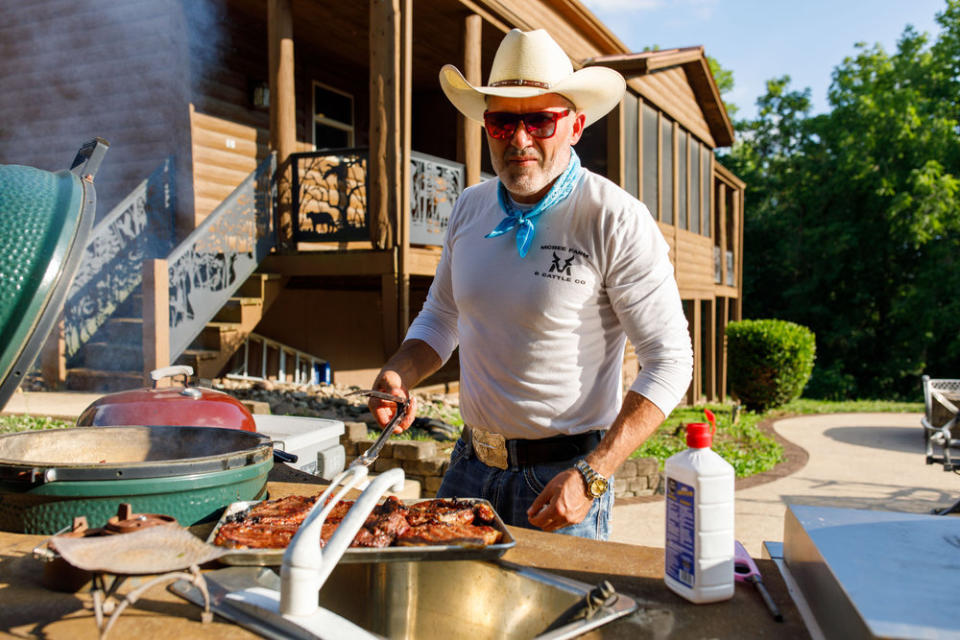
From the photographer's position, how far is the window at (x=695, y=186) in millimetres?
17766

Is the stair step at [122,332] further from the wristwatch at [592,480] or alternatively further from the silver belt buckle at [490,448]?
the wristwatch at [592,480]

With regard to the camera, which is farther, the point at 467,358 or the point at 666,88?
the point at 666,88

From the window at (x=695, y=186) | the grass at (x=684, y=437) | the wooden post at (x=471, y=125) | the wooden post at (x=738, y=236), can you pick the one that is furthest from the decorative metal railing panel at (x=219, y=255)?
the wooden post at (x=738, y=236)

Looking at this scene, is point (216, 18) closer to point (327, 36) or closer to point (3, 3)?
point (327, 36)

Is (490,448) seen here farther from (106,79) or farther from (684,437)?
(106,79)

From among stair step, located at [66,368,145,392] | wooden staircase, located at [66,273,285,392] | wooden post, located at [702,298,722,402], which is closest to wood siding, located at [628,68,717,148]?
wooden post, located at [702,298,722,402]

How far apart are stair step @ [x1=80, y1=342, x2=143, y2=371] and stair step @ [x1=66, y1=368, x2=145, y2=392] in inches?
4.8

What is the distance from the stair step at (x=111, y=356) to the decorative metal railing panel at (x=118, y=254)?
15cm

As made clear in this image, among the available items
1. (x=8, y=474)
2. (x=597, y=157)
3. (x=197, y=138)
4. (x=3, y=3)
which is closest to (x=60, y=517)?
(x=8, y=474)

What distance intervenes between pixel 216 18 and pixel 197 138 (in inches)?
61.2

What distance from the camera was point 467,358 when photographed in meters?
2.58

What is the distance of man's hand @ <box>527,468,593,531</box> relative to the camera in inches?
77.9

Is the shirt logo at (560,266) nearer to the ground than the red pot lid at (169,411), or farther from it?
farther from it

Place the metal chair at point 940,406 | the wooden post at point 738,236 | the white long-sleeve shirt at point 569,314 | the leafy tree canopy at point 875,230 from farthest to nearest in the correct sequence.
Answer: the leafy tree canopy at point 875,230 → the wooden post at point 738,236 → the metal chair at point 940,406 → the white long-sleeve shirt at point 569,314
